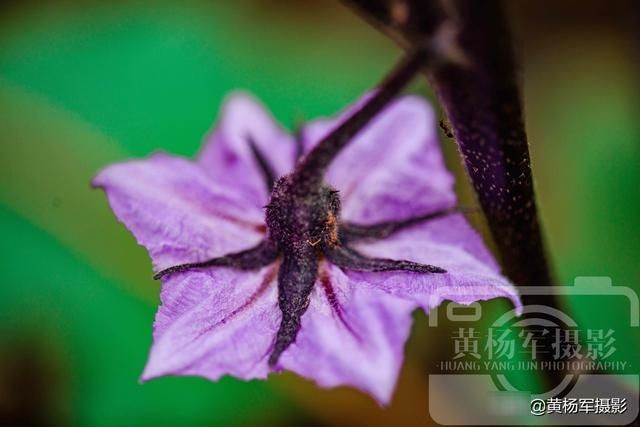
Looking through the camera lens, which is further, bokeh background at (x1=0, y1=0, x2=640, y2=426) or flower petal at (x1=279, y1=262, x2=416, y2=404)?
bokeh background at (x1=0, y1=0, x2=640, y2=426)

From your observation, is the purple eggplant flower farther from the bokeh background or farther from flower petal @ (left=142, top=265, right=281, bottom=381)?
the bokeh background

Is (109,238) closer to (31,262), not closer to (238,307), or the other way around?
(31,262)

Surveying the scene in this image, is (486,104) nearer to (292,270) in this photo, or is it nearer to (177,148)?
(292,270)

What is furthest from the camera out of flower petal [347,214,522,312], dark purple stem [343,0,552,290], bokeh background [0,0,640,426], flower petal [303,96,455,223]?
bokeh background [0,0,640,426]

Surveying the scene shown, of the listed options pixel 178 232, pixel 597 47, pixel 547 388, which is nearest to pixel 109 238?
pixel 178 232

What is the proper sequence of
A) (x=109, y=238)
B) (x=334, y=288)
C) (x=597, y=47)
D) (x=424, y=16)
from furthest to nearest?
(x=597, y=47), (x=109, y=238), (x=334, y=288), (x=424, y=16)

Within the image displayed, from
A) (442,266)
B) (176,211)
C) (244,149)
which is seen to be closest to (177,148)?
(244,149)

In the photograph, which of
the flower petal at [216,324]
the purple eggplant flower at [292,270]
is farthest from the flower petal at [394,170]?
the flower petal at [216,324]

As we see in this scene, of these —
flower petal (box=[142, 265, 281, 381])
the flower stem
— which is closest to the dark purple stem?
the flower stem
